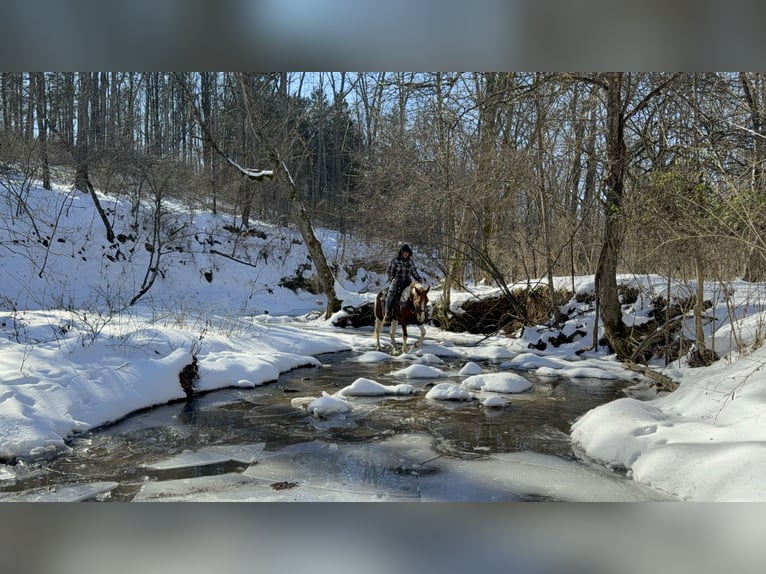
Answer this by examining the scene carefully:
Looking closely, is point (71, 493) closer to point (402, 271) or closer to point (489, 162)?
point (402, 271)

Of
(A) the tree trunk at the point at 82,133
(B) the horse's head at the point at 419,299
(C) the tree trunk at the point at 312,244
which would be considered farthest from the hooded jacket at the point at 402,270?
(A) the tree trunk at the point at 82,133

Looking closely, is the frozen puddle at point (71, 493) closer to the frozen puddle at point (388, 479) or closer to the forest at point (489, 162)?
the frozen puddle at point (388, 479)

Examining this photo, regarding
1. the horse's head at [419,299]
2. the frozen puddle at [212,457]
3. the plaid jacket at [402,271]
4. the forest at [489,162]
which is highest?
the forest at [489,162]

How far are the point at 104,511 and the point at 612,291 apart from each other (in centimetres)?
738

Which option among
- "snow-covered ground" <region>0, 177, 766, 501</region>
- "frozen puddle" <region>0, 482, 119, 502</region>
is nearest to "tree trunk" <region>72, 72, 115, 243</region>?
"snow-covered ground" <region>0, 177, 766, 501</region>

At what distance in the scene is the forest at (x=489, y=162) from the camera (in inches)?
217

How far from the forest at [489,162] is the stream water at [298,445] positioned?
199 centimetres

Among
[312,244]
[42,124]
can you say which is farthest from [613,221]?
[42,124]

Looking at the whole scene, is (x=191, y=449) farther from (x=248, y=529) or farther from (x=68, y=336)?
(x=68, y=336)

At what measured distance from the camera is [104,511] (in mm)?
2006

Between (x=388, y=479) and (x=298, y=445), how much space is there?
980 millimetres

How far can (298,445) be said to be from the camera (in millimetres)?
3986
